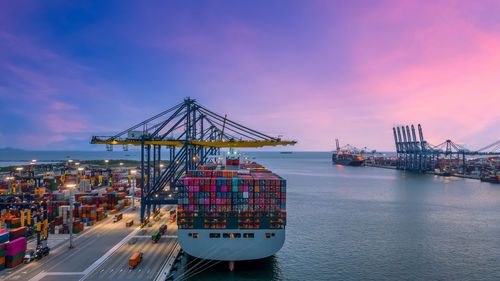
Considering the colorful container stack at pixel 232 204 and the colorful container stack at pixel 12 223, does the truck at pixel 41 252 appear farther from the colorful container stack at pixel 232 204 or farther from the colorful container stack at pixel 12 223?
the colorful container stack at pixel 12 223

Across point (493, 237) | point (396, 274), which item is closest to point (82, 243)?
point (396, 274)

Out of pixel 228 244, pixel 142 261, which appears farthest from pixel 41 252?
pixel 228 244

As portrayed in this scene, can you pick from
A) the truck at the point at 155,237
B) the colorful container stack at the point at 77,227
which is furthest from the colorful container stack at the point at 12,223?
the truck at the point at 155,237

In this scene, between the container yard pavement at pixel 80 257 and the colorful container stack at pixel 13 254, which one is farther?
the colorful container stack at pixel 13 254

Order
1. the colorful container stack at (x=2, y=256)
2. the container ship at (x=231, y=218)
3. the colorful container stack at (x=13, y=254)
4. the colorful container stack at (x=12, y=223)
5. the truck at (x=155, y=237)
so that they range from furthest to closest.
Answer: the colorful container stack at (x=12, y=223) < the truck at (x=155, y=237) < the container ship at (x=231, y=218) < the colorful container stack at (x=13, y=254) < the colorful container stack at (x=2, y=256)

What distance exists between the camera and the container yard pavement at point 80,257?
100 feet

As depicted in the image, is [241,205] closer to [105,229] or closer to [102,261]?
[102,261]

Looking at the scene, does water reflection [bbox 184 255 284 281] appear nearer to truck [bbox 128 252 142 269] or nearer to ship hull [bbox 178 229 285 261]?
ship hull [bbox 178 229 285 261]

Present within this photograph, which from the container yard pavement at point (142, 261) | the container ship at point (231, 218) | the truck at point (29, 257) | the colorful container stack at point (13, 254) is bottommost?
the container yard pavement at point (142, 261)

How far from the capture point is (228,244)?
34.6m

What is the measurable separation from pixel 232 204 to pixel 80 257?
67.9 ft

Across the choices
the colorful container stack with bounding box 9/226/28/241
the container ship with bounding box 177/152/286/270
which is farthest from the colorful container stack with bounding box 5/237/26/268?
the container ship with bounding box 177/152/286/270

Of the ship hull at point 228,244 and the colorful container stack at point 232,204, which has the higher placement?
the colorful container stack at point 232,204

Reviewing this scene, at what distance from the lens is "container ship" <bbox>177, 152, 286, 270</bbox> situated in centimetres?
3456
